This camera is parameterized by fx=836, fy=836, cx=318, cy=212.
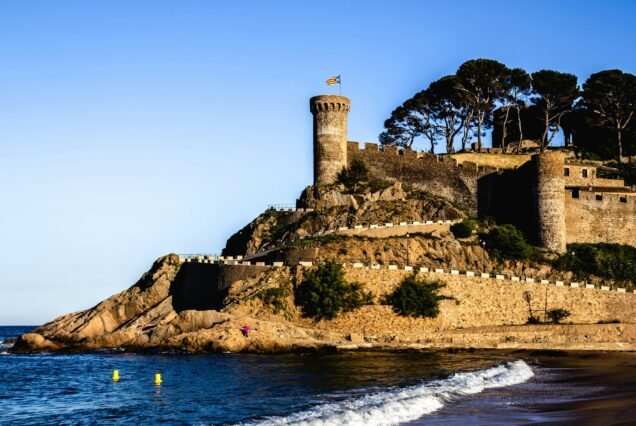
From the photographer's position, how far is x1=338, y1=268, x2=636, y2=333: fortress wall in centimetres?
5200

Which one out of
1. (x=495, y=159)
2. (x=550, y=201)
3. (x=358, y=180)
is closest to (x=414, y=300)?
(x=550, y=201)

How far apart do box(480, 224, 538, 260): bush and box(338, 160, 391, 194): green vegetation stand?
32.7 feet

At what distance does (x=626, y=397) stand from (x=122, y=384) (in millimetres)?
21388

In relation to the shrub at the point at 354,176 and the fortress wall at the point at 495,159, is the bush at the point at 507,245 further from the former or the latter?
the fortress wall at the point at 495,159

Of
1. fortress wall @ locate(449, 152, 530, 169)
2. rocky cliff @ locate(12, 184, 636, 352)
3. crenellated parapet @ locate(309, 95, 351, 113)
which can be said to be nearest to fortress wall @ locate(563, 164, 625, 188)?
fortress wall @ locate(449, 152, 530, 169)

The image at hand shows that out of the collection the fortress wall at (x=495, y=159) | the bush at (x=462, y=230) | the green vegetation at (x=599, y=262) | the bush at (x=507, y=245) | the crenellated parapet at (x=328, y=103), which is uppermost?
the crenellated parapet at (x=328, y=103)

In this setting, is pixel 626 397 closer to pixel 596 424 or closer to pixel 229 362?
pixel 596 424

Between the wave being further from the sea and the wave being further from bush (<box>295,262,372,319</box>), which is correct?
bush (<box>295,262,372,319</box>)

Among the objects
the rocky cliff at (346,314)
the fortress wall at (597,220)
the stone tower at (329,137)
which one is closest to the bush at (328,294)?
the rocky cliff at (346,314)

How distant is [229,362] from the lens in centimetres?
4409

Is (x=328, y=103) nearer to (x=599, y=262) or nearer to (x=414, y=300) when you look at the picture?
(x=414, y=300)

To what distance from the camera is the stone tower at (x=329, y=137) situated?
69688 millimetres

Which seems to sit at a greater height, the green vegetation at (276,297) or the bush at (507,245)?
the bush at (507,245)

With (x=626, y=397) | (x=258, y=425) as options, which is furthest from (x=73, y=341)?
(x=626, y=397)
